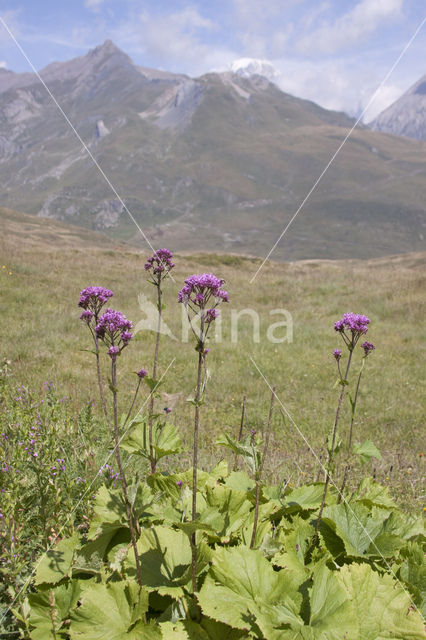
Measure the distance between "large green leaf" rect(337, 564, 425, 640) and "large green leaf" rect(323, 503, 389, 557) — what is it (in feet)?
1.69

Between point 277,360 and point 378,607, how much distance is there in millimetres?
8878

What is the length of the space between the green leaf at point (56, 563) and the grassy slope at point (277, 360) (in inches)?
95.0

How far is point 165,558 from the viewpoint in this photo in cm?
265

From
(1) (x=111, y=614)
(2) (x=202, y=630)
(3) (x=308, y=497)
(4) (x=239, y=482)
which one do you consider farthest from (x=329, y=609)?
(4) (x=239, y=482)

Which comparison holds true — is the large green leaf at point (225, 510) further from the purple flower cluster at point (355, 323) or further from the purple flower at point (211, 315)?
the purple flower cluster at point (355, 323)

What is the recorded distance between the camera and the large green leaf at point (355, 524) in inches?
117

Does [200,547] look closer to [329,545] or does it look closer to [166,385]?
[329,545]

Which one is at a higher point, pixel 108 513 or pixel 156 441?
pixel 156 441

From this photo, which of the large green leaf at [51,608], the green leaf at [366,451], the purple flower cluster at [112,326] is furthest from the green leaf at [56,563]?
the green leaf at [366,451]

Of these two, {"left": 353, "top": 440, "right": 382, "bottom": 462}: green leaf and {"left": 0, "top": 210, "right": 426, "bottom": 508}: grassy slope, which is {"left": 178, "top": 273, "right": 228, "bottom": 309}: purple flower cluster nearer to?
{"left": 353, "top": 440, "right": 382, "bottom": 462}: green leaf

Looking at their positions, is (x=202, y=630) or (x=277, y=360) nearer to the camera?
(x=202, y=630)

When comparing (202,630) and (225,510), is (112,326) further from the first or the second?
(202,630)

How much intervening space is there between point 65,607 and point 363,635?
167cm

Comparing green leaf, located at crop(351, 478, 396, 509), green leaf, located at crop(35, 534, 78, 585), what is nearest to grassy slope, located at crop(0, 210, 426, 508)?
green leaf, located at crop(351, 478, 396, 509)
